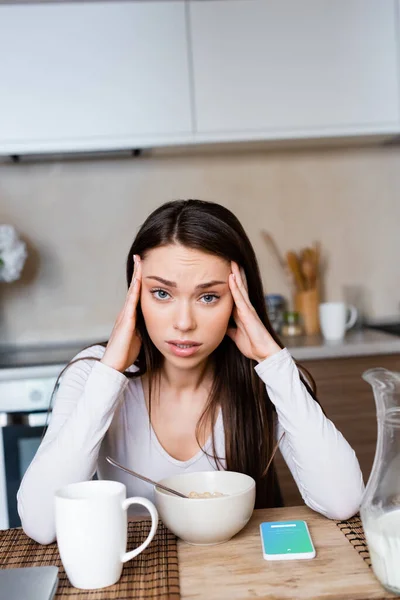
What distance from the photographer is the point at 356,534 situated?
97 centimetres

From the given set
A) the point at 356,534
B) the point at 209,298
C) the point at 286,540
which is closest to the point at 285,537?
the point at 286,540

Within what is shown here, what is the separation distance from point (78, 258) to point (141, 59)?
78cm

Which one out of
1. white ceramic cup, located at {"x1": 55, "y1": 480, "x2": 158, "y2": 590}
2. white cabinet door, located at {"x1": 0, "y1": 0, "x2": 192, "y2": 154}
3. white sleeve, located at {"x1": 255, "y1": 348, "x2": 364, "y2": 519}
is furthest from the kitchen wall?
white ceramic cup, located at {"x1": 55, "y1": 480, "x2": 158, "y2": 590}

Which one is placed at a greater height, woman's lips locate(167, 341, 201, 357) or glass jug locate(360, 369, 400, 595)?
woman's lips locate(167, 341, 201, 357)

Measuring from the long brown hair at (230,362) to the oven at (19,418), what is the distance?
34.8 inches

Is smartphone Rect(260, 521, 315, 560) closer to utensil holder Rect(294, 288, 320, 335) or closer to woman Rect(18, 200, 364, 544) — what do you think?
woman Rect(18, 200, 364, 544)

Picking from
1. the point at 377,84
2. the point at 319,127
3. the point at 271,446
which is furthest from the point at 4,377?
the point at 377,84

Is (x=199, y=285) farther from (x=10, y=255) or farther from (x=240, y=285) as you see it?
(x=10, y=255)

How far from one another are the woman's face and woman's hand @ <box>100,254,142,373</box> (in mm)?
18

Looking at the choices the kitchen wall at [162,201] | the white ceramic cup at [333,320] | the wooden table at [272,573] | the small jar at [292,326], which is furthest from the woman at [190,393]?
the kitchen wall at [162,201]

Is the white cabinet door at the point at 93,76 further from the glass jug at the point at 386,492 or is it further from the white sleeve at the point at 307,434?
the glass jug at the point at 386,492

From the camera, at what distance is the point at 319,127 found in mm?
2484

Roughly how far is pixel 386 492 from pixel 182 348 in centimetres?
51

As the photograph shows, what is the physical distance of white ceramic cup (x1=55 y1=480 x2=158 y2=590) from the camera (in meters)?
0.80
